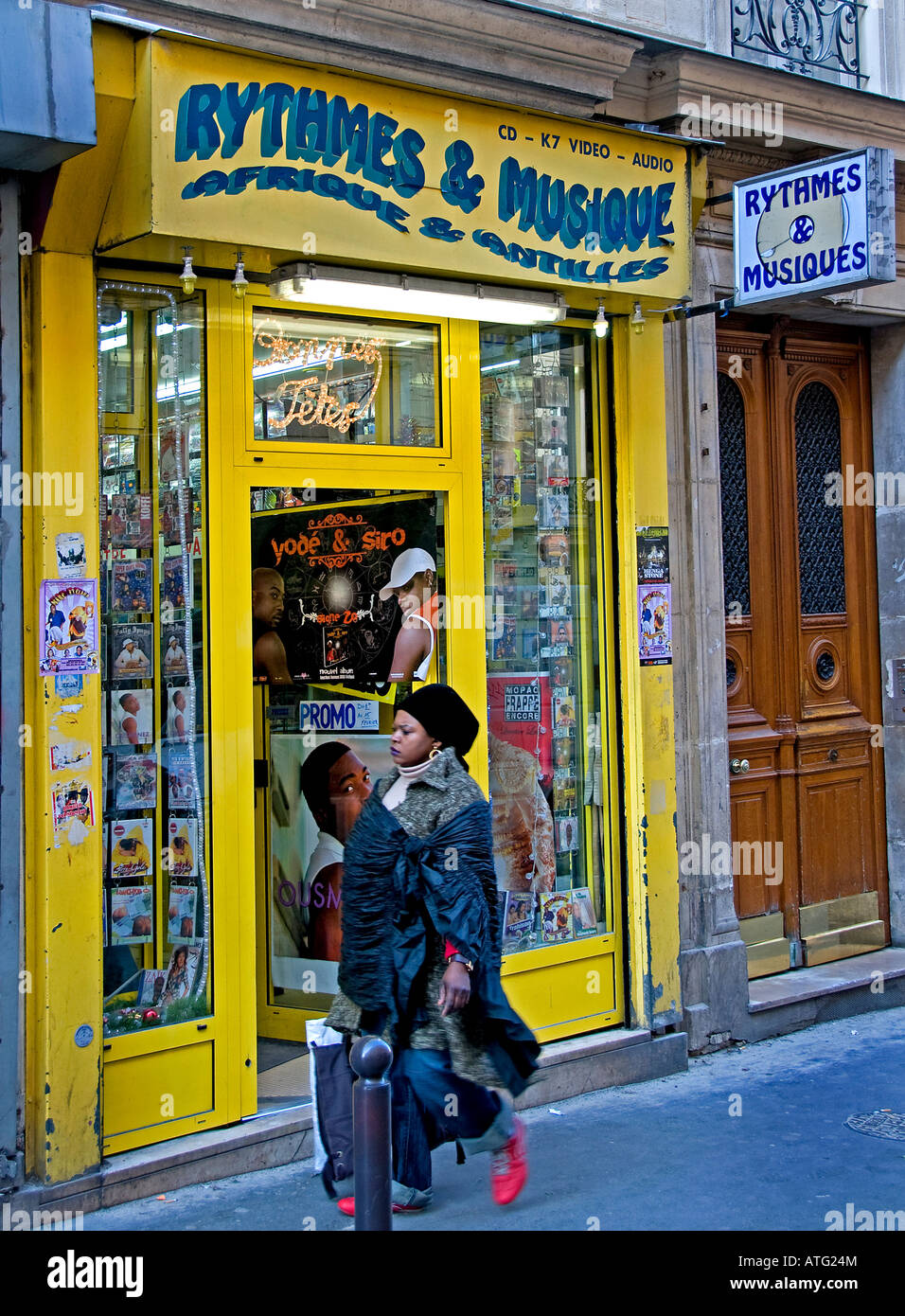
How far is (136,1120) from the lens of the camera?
492 centimetres

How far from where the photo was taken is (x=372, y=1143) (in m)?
3.24

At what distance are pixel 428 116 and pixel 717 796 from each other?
11.3 feet

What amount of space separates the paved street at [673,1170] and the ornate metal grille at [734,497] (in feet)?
8.02

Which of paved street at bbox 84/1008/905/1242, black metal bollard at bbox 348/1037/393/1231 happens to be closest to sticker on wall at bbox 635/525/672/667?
paved street at bbox 84/1008/905/1242

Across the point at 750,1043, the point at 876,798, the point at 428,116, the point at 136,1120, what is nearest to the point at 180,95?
the point at 428,116

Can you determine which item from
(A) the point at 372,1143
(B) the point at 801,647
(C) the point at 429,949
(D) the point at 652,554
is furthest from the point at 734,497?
(A) the point at 372,1143

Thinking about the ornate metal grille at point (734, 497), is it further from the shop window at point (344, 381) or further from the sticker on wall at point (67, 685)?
the sticker on wall at point (67, 685)

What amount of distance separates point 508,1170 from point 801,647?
412 centimetres

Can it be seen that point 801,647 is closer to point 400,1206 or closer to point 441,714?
point 441,714

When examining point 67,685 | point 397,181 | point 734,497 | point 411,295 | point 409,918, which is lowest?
point 409,918

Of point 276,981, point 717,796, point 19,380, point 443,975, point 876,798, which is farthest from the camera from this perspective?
point 876,798

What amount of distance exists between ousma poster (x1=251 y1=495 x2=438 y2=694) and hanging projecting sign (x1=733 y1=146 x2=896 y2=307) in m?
1.77

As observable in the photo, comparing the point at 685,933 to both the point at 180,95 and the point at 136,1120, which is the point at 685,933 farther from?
the point at 180,95

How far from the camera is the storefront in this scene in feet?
15.4
